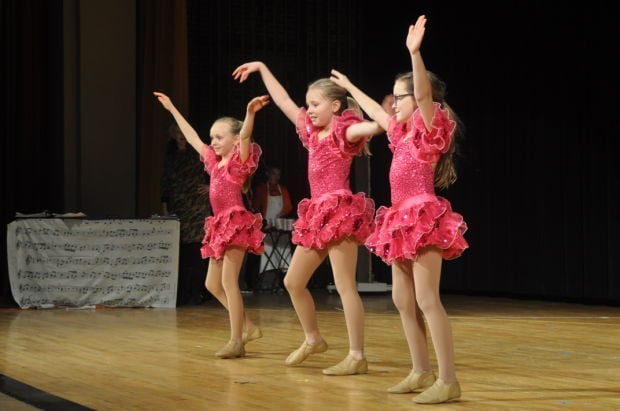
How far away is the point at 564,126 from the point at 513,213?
3.26 feet

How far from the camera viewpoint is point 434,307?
3.84 metres

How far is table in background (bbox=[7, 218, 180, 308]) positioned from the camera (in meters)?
8.46

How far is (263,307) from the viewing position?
8547 mm

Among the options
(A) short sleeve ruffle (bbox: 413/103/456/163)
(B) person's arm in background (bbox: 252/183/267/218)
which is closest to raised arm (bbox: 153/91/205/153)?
(A) short sleeve ruffle (bbox: 413/103/456/163)

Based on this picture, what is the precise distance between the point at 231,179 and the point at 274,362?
0.96 metres

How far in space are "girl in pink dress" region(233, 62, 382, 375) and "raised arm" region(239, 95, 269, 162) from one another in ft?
0.48

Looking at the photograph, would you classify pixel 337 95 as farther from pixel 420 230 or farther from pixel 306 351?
pixel 306 351

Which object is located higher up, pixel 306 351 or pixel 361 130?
pixel 361 130

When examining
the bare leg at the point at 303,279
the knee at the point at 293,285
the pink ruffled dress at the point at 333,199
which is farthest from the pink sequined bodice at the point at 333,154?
the knee at the point at 293,285

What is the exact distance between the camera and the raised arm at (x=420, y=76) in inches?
145

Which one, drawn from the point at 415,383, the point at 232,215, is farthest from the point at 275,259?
the point at 415,383

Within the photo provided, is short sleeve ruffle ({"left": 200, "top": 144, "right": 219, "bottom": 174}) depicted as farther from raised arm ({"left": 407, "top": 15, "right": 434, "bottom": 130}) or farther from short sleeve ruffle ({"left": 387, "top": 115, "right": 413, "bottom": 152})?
raised arm ({"left": 407, "top": 15, "right": 434, "bottom": 130})

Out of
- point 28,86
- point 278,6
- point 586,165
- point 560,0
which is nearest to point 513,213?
point 586,165

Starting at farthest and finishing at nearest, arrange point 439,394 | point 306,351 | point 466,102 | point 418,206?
point 466,102 < point 306,351 < point 418,206 < point 439,394
